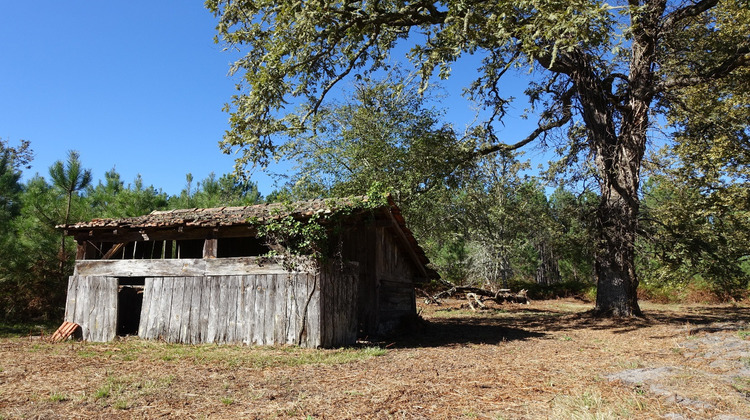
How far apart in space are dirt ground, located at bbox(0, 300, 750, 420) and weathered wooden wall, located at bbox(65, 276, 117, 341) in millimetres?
1012

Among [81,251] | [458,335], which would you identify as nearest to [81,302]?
[81,251]

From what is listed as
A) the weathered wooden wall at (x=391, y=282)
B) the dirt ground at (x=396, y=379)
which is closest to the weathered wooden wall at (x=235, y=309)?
the dirt ground at (x=396, y=379)

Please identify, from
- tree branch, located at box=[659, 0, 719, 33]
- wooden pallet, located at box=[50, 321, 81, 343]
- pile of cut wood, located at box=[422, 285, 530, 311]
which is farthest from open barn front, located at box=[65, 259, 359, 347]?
pile of cut wood, located at box=[422, 285, 530, 311]

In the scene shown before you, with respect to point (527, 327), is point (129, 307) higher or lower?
higher

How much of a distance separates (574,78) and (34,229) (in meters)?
19.0

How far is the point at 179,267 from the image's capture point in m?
11.3

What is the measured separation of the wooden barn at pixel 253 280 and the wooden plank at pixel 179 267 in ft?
0.09

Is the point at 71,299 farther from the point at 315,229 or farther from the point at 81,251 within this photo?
the point at 315,229

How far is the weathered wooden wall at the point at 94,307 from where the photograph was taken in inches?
458

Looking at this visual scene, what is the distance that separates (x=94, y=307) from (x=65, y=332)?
33.5 inches

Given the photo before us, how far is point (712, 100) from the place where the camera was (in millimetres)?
17625

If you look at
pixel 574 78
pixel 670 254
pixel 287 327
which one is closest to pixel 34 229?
pixel 287 327

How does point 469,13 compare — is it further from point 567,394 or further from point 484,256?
point 484,256

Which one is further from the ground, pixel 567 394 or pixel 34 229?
pixel 34 229
